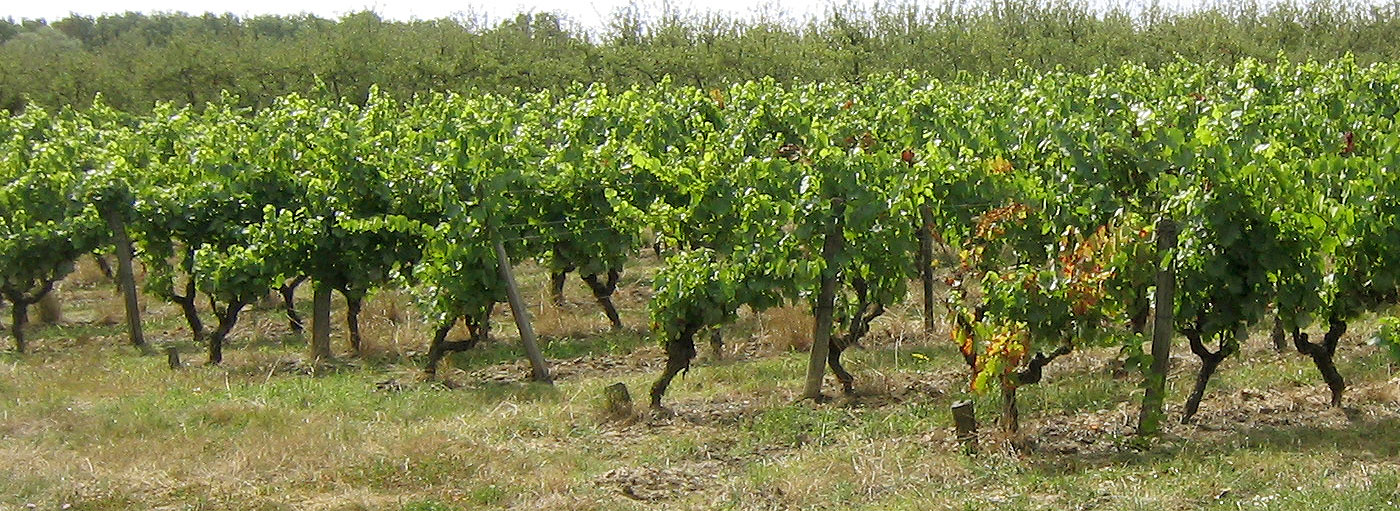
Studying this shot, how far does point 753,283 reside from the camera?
9766 mm

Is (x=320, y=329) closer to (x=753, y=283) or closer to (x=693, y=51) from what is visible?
(x=753, y=283)

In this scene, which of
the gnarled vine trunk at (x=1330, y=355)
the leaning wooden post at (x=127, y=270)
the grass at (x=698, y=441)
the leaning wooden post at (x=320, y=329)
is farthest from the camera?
the leaning wooden post at (x=127, y=270)

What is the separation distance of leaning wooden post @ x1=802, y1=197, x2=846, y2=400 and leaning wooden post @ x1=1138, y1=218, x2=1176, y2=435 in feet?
7.44

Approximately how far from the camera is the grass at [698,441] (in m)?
7.47

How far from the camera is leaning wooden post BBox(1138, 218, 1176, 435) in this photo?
794cm

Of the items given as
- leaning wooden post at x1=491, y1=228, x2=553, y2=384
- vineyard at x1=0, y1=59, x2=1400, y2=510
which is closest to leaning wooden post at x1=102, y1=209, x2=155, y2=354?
vineyard at x1=0, y1=59, x2=1400, y2=510

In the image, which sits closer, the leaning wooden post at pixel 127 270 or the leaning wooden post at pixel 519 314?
the leaning wooden post at pixel 519 314

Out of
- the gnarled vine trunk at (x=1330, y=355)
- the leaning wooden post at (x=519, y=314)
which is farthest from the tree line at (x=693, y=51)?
the gnarled vine trunk at (x=1330, y=355)

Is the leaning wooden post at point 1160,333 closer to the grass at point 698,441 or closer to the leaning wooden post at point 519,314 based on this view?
the grass at point 698,441

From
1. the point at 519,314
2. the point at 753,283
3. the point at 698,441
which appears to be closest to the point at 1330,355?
the point at 753,283

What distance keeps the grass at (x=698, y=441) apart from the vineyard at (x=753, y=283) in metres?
0.04

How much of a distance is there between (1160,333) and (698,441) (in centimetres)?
276

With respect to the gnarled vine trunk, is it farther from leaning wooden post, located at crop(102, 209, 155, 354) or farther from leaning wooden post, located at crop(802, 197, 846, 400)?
leaning wooden post, located at crop(102, 209, 155, 354)

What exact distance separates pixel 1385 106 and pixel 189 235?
452 inches
